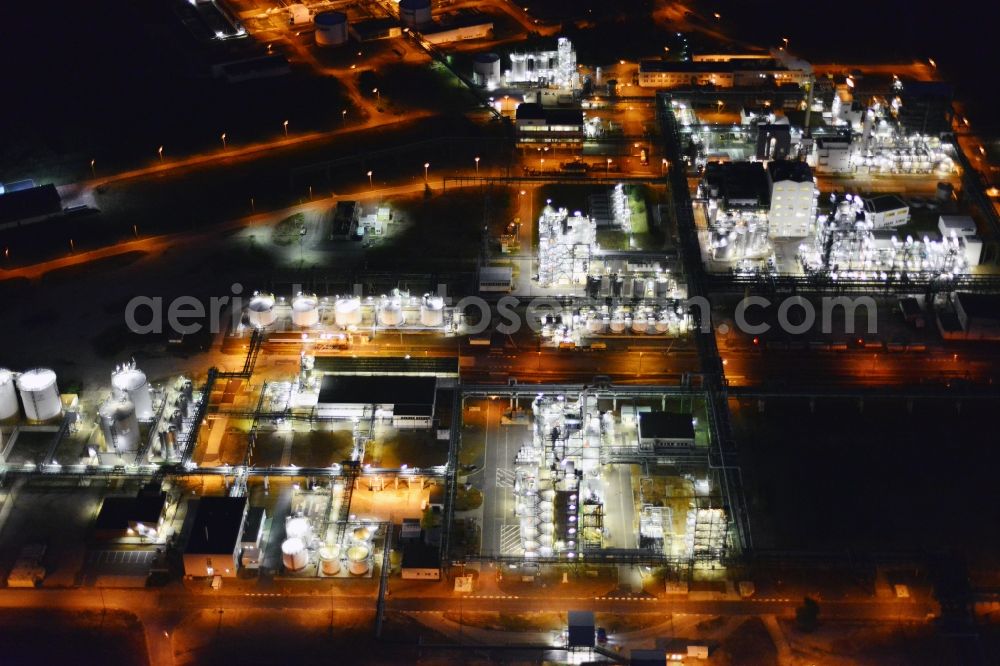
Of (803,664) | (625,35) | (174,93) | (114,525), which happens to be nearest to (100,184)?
(174,93)

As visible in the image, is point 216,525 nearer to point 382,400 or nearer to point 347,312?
point 382,400

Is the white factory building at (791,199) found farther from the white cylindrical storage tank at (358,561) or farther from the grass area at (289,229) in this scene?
the white cylindrical storage tank at (358,561)

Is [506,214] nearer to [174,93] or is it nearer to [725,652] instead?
[174,93]

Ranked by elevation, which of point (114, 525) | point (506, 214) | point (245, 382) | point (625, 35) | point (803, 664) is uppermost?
point (625, 35)

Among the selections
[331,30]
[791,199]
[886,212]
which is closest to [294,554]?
[791,199]

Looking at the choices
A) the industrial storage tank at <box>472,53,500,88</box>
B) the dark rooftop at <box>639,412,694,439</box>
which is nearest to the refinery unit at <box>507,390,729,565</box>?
the dark rooftop at <box>639,412,694,439</box>

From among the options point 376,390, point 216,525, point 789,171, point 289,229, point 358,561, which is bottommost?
point 358,561

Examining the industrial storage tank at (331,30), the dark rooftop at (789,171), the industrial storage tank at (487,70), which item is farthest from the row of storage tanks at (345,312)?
the industrial storage tank at (331,30)
